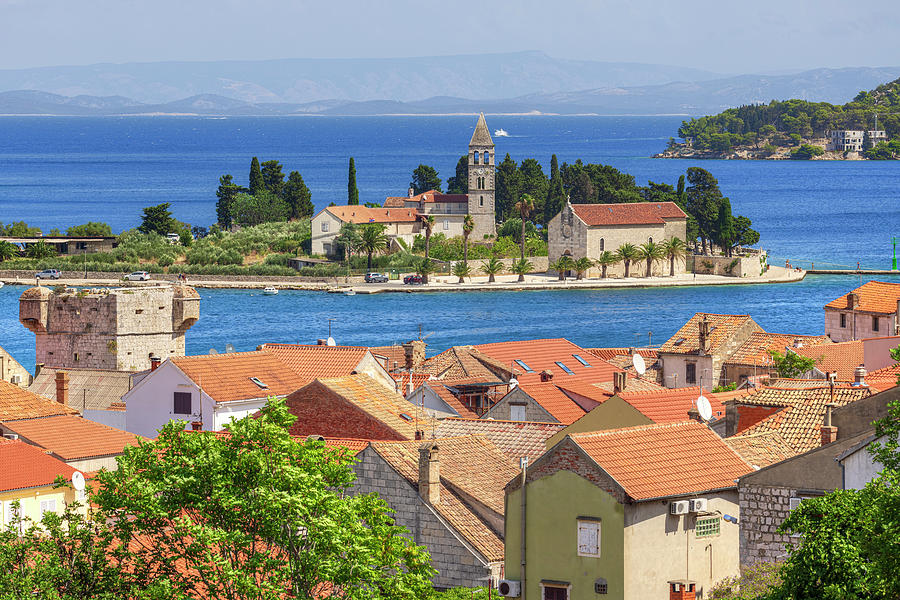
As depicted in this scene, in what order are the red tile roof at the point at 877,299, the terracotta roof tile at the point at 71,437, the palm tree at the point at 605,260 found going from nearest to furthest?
the terracotta roof tile at the point at 71,437 < the red tile roof at the point at 877,299 < the palm tree at the point at 605,260

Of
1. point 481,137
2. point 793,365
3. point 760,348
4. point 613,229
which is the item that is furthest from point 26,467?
point 481,137

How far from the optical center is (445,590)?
66.1ft

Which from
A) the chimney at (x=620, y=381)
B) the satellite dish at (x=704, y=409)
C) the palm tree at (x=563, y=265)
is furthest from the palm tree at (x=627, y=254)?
the satellite dish at (x=704, y=409)

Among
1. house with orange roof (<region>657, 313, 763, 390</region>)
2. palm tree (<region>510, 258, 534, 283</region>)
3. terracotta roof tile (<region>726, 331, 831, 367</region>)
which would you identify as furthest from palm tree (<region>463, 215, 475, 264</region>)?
house with orange roof (<region>657, 313, 763, 390</region>)

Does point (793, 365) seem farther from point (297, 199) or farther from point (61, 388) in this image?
point (297, 199)

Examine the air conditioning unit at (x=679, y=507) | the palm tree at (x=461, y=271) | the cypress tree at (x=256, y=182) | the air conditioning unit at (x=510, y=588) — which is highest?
the cypress tree at (x=256, y=182)

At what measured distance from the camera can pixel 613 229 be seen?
364ft

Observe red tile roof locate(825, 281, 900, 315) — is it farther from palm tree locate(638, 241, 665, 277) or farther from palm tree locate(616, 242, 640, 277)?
palm tree locate(638, 241, 665, 277)

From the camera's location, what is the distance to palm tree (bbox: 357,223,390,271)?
368 feet

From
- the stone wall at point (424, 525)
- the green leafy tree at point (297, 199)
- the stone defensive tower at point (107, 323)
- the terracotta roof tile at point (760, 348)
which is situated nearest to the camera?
the stone wall at point (424, 525)

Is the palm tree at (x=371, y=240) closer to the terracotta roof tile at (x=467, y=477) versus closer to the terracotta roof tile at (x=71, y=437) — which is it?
the terracotta roof tile at (x=71, y=437)

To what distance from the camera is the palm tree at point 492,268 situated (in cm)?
11069

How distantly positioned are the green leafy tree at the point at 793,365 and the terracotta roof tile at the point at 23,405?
1541cm

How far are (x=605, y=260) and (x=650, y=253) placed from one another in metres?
3.78
